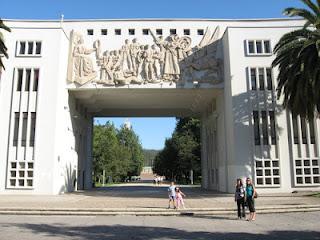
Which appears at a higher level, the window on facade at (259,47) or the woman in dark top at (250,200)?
the window on facade at (259,47)

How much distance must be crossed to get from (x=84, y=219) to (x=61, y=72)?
20950 millimetres

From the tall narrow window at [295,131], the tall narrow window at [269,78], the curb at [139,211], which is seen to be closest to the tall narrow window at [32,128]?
the curb at [139,211]

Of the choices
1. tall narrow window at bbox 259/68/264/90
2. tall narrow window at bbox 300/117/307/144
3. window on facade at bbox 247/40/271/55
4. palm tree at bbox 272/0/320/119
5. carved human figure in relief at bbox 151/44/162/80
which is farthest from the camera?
carved human figure in relief at bbox 151/44/162/80

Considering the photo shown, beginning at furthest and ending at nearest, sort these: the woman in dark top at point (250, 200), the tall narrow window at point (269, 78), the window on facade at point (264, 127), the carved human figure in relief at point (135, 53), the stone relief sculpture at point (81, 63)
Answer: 1. the carved human figure in relief at point (135, 53)
2. the stone relief sculpture at point (81, 63)
3. the tall narrow window at point (269, 78)
4. the window on facade at point (264, 127)
5. the woman in dark top at point (250, 200)

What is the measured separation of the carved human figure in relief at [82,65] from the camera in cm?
3586

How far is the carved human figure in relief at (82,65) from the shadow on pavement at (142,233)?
2315cm

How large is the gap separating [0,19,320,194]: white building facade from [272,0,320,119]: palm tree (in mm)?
6747

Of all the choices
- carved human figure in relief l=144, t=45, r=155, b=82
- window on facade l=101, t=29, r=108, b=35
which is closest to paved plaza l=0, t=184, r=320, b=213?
carved human figure in relief l=144, t=45, r=155, b=82

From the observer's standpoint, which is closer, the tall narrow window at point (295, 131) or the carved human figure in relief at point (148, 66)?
the tall narrow window at point (295, 131)

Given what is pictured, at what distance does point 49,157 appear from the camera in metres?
33.1

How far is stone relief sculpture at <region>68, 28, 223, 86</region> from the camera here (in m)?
35.9

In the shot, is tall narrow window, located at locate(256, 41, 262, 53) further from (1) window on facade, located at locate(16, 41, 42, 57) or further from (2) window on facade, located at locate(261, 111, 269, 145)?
(1) window on facade, located at locate(16, 41, 42, 57)

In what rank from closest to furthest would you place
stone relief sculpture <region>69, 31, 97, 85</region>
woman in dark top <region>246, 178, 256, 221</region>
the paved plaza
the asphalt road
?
the asphalt road, woman in dark top <region>246, 178, 256, 221</region>, the paved plaza, stone relief sculpture <region>69, 31, 97, 85</region>

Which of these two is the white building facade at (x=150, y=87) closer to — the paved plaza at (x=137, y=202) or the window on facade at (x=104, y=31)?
the window on facade at (x=104, y=31)
